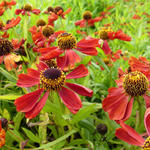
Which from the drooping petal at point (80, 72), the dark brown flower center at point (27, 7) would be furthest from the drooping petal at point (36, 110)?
the dark brown flower center at point (27, 7)

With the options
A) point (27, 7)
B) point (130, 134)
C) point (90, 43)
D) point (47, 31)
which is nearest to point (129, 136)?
point (130, 134)

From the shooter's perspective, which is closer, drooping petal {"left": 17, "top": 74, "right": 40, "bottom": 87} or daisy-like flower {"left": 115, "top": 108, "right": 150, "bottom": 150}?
daisy-like flower {"left": 115, "top": 108, "right": 150, "bottom": 150}

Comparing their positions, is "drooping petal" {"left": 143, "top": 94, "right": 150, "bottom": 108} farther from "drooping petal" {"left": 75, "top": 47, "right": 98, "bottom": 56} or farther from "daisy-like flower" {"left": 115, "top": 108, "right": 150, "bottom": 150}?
"drooping petal" {"left": 75, "top": 47, "right": 98, "bottom": 56}

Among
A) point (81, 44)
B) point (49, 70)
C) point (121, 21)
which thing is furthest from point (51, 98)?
point (121, 21)

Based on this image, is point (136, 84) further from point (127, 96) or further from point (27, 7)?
point (27, 7)

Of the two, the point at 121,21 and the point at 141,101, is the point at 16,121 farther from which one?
the point at 121,21

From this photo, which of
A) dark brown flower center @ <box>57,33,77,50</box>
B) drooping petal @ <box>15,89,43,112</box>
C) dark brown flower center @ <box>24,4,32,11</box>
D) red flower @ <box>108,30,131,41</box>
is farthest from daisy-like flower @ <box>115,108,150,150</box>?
dark brown flower center @ <box>24,4,32,11</box>
